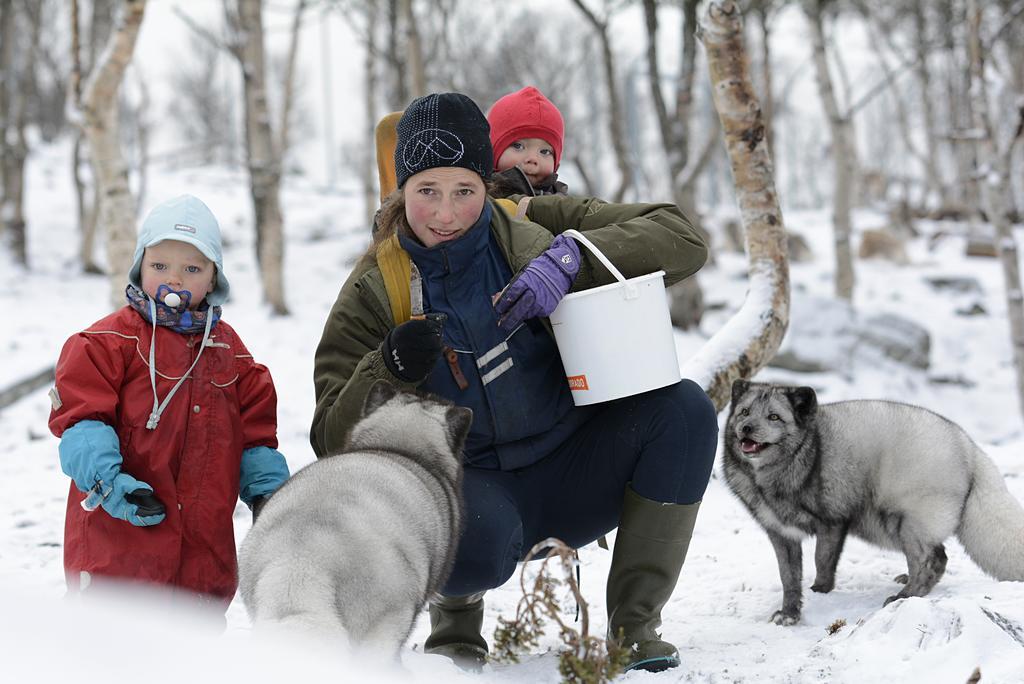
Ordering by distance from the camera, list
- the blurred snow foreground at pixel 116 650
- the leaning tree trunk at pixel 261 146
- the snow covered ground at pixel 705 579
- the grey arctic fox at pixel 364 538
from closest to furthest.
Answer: the blurred snow foreground at pixel 116 650 → the snow covered ground at pixel 705 579 → the grey arctic fox at pixel 364 538 → the leaning tree trunk at pixel 261 146

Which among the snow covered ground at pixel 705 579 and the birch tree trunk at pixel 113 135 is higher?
the birch tree trunk at pixel 113 135

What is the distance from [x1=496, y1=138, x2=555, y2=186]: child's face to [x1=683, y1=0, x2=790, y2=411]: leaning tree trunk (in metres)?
1.52

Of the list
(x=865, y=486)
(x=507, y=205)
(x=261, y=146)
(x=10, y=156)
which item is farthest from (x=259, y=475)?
(x=10, y=156)

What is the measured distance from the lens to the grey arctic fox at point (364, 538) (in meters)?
1.96

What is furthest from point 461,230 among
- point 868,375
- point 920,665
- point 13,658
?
point 868,375

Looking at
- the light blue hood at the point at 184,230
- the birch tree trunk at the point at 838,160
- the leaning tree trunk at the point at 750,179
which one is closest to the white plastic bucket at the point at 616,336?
the light blue hood at the point at 184,230

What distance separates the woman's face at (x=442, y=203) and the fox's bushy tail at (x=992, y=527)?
2.29 metres

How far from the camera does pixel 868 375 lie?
1131cm

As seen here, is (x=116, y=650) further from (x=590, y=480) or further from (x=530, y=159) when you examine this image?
(x=530, y=159)

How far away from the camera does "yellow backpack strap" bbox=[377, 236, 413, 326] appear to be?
289cm

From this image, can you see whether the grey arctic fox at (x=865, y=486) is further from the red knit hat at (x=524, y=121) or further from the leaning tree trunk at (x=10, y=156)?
the leaning tree trunk at (x=10, y=156)

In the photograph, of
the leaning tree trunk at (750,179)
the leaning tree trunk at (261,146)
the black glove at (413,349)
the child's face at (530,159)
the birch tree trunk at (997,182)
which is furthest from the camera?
the leaning tree trunk at (261,146)

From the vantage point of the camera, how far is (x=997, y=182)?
9.20 meters

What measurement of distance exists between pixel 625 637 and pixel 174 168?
115 ft
